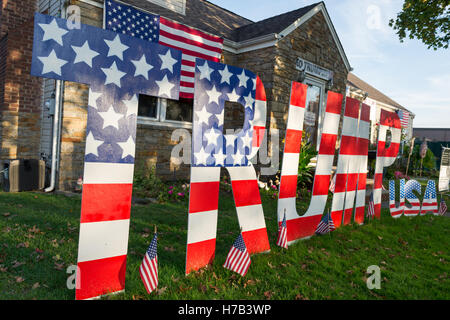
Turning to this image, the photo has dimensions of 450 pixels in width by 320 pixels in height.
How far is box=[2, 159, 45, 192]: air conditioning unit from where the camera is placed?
6398 millimetres

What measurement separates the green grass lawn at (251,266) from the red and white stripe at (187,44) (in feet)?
13.1

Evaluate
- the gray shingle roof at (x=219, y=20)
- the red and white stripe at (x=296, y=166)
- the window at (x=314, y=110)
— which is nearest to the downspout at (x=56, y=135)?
the gray shingle roof at (x=219, y=20)

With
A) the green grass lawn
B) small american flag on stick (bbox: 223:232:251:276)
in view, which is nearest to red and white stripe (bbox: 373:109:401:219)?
the green grass lawn

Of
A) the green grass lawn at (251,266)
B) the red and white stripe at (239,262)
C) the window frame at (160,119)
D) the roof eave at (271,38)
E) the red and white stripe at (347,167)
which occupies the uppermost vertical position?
the roof eave at (271,38)

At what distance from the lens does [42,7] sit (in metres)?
7.65

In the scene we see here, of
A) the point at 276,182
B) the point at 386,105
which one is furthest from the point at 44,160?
the point at 386,105

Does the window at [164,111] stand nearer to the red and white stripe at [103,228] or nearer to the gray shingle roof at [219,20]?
the gray shingle roof at [219,20]

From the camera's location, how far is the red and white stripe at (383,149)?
509 cm

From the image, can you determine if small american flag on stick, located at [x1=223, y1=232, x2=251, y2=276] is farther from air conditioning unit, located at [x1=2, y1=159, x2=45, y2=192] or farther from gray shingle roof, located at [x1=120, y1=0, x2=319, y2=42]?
gray shingle roof, located at [x1=120, y1=0, x2=319, y2=42]

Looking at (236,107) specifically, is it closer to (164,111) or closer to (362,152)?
(164,111)

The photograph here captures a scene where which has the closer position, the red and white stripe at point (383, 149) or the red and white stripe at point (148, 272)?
the red and white stripe at point (148, 272)

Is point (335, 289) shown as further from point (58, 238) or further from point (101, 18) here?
point (101, 18)

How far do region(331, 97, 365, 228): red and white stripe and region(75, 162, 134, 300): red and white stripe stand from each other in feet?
10.8
